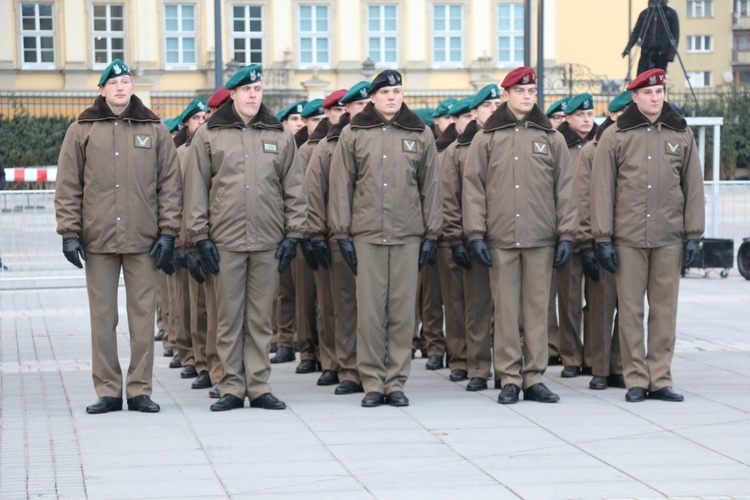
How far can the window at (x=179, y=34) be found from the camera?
49750 mm

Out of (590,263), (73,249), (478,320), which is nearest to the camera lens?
(73,249)

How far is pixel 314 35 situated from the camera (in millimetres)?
50906

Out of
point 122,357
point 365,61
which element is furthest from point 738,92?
point 122,357

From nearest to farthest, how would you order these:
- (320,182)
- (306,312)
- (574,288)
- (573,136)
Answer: (320,182) → (574,288) → (573,136) → (306,312)

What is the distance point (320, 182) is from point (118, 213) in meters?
1.87

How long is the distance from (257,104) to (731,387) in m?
3.92

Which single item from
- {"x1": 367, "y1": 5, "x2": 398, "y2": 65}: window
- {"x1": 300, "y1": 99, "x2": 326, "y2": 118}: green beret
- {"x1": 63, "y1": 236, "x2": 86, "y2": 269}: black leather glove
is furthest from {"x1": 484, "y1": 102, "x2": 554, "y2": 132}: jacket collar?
{"x1": 367, "y1": 5, "x2": 398, "y2": 65}: window

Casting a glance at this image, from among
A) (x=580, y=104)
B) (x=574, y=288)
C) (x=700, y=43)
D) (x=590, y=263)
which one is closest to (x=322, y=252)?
(x=590, y=263)

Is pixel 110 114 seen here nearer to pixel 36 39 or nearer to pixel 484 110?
pixel 484 110

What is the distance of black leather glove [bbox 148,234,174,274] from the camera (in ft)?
28.3

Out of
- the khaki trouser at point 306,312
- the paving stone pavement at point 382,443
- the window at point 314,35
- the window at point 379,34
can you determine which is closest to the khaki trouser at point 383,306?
the paving stone pavement at point 382,443

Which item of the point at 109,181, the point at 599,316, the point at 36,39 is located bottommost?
the point at 599,316

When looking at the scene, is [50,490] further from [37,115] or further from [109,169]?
[37,115]

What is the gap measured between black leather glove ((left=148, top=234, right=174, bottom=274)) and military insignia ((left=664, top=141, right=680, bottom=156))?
335 cm
